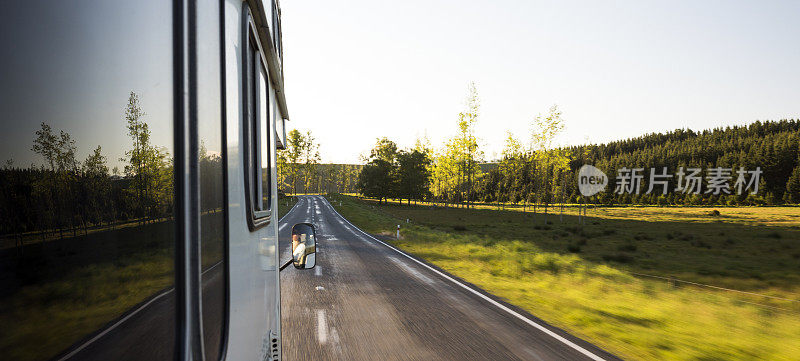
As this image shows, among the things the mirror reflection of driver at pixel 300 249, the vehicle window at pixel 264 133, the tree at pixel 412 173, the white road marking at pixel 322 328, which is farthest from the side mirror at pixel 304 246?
the tree at pixel 412 173

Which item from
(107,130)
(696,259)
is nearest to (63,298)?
(107,130)

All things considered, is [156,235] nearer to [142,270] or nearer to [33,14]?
[142,270]

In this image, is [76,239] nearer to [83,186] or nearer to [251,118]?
[83,186]

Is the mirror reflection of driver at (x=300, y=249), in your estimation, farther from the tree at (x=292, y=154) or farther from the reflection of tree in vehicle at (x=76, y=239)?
the tree at (x=292, y=154)

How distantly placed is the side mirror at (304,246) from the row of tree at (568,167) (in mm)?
39220

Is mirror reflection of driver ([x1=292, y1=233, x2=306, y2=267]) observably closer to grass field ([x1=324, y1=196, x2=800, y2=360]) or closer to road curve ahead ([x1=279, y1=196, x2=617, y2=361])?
road curve ahead ([x1=279, y1=196, x2=617, y2=361])

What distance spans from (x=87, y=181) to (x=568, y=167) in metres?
49.0

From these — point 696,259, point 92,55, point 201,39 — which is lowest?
point 696,259

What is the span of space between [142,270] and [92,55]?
1.45ft

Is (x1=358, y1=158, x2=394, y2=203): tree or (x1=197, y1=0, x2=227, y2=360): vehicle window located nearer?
(x1=197, y1=0, x2=227, y2=360): vehicle window

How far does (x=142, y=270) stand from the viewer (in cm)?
87

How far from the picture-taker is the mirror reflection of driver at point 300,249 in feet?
11.3

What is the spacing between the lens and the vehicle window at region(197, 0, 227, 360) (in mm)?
1107

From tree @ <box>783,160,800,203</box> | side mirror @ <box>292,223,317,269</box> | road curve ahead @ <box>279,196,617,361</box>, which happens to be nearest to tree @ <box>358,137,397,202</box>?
road curve ahead @ <box>279,196,617,361</box>
